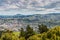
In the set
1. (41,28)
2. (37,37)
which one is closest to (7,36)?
(37,37)

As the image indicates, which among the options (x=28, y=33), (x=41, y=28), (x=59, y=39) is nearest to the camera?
(x=59, y=39)

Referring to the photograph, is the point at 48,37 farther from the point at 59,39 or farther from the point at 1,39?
the point at 1,39

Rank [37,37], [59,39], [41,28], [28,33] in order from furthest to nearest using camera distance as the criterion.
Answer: [41,28], [28,33], [37,37], [59,39]

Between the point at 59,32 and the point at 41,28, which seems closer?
the point at 59,32

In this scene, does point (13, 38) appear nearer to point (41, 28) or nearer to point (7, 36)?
point (7, 36)

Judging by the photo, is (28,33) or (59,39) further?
(28,33)

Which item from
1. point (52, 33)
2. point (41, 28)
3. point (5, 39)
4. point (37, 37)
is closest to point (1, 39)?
point (5, 39)

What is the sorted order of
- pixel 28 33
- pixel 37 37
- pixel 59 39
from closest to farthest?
pixel 59 39 → pixel 37 37 → pixel 28 33

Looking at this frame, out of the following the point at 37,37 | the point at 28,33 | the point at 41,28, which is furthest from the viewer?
the point at 41,28
